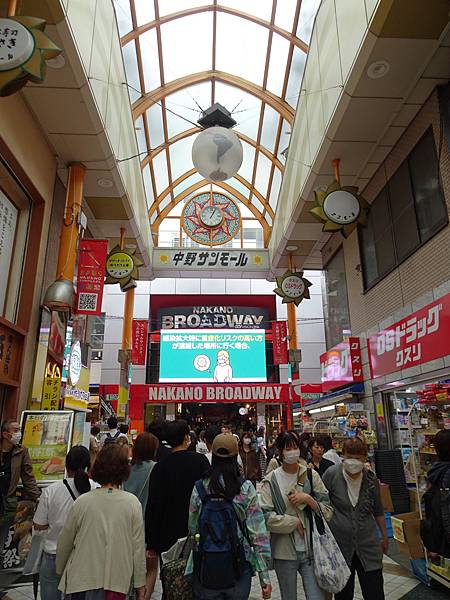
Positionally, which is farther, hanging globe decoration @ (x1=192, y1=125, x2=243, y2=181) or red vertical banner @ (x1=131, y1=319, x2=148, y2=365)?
red vertical banner @ (x1=131, y1=319, x2=148, y2=365)

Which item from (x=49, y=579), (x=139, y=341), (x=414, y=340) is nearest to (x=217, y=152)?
(x=414, y=340)

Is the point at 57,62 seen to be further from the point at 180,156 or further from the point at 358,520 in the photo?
the point at 180,156

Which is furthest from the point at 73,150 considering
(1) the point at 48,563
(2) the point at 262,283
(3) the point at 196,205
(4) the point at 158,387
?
(2) the point at 262,283

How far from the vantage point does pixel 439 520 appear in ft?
8.98

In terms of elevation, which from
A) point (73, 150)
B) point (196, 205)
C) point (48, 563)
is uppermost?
point (196, 205)

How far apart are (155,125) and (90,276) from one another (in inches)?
262

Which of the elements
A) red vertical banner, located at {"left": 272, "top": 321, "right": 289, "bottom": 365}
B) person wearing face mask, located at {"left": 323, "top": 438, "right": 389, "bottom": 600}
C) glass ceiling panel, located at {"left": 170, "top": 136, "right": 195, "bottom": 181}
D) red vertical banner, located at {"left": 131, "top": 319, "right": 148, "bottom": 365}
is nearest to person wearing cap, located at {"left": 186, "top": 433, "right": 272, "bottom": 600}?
person wearing face mask, located at {"left": 323, "top": 438, "right": 389, "bottom": 600}

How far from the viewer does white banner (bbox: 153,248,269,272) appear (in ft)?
40.6

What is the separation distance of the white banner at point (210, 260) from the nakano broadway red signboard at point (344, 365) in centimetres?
381

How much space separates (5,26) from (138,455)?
11.3ft

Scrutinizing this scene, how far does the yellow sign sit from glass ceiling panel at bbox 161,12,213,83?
8.13 meters

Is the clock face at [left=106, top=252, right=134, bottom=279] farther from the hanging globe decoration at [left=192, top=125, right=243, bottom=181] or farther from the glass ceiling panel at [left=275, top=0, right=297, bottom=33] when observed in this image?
the glass ceiling panel at [left=275, top=0, right=297, bottom=33]

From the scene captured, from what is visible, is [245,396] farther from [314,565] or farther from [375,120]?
[314,565]

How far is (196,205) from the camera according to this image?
1484cm
